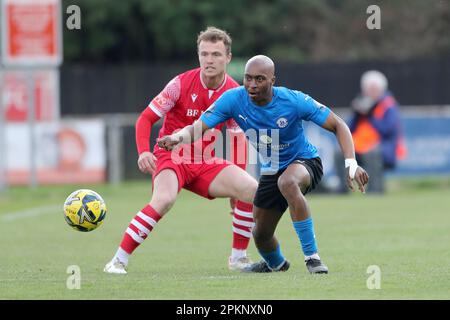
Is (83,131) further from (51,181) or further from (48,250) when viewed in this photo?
(48,250)

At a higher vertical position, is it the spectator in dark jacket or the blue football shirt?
the blue football shirt

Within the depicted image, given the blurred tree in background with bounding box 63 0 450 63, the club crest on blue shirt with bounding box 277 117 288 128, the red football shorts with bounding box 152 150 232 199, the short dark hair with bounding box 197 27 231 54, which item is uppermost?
the blurred tree in background with bounding box 63 0 450 63

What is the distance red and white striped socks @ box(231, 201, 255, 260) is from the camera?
35.8 ft

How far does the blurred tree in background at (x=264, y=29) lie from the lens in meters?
37.9

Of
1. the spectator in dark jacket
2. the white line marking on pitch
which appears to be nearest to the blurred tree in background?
the spectator in dark jacket

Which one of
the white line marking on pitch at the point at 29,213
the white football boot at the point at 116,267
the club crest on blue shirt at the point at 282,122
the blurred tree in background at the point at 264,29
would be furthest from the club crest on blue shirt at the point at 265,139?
the blurred tree in background at the point at 264,29

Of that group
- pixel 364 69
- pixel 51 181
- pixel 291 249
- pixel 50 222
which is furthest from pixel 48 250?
pixel 364 69

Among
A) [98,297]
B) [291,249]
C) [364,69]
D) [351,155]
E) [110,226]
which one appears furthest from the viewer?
[364,69]

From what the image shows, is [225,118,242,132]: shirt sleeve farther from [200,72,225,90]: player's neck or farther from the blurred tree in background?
the blurred tree in background

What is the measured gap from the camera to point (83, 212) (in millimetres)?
10445

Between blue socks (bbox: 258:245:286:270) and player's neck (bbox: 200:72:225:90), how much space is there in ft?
5.18

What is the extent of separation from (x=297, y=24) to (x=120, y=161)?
46.9ft

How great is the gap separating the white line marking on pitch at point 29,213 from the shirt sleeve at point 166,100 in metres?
8.29

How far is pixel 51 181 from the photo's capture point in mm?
25891
